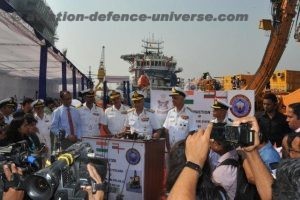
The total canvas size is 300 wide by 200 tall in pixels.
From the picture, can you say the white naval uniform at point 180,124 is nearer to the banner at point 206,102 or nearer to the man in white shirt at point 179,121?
the man in white shirt at point 179,121

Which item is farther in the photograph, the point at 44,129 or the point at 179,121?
the point at 44,129

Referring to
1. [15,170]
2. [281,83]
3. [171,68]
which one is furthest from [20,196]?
[171,68]

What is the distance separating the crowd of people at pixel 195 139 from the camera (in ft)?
5.88

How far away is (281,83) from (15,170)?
1315 cm

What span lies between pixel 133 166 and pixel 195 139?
4.05m

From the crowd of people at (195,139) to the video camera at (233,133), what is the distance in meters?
0.01

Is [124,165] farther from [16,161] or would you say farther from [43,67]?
[43,67]

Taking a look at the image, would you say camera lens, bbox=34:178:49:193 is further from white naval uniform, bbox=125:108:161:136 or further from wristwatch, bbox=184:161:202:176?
white naval uniform, bbox=125:108:161:136

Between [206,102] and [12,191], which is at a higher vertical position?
[206,102]

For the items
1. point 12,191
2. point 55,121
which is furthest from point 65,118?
point 12,191

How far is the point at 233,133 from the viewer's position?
6.78 ft

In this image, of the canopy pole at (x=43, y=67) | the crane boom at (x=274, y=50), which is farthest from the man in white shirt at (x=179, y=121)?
the crane boom at (x=274, y=50)

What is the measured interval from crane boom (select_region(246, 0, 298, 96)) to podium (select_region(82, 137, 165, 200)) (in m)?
9.12

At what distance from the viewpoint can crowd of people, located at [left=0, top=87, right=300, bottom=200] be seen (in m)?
1.79
